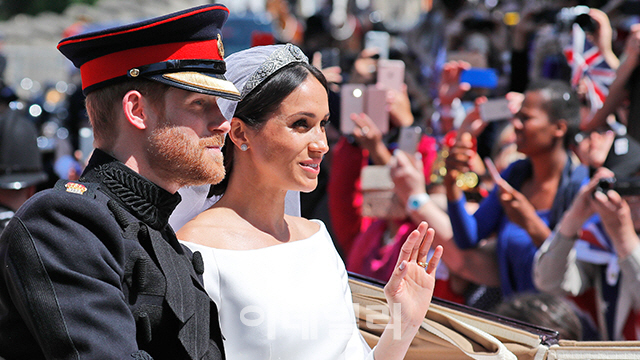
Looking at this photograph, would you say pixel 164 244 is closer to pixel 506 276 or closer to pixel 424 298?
pixel 424 298

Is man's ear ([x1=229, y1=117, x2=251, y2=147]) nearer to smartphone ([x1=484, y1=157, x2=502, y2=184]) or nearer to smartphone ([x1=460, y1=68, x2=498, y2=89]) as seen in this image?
smartphone ([x1=484, y1=157, x2=502, y2=184])

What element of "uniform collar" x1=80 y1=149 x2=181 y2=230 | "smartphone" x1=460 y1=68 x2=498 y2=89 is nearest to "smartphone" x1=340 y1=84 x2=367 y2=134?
"smartphone" x1=460 y1=68 x2=498 y2=89

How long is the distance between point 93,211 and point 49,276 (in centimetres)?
16

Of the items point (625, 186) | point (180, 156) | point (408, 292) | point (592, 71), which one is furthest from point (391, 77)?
point (180, 156)

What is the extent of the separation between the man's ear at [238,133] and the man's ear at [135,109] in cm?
60

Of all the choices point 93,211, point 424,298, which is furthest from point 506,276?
point 93,211

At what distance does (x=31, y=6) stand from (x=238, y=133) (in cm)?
2969

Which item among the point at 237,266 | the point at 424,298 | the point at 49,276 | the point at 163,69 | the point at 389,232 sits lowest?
the point at 389,232

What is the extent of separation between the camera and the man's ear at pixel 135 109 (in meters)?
1.50

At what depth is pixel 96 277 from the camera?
132 cm

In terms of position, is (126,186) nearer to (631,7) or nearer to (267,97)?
(267,97)

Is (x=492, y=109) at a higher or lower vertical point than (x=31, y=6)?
higher

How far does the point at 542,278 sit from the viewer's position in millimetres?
3363

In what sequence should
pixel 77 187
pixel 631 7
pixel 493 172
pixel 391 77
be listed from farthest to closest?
pixel 631 7 < pixel 391 77 < pixel 493 172 < pixel 77 187
